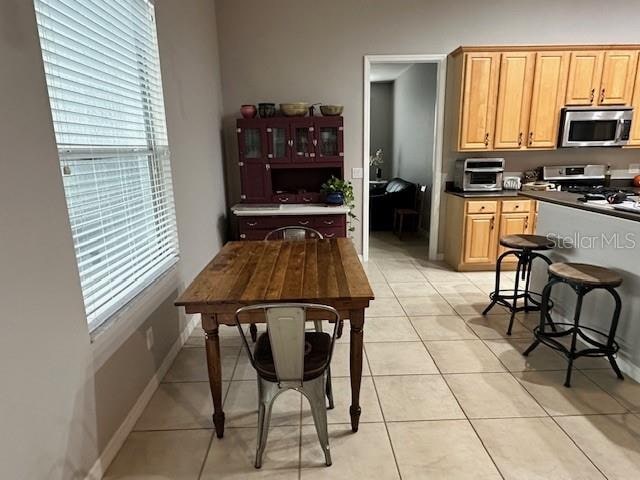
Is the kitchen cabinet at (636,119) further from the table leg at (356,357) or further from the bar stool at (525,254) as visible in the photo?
the table leg at (356,357)

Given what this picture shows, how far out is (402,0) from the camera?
13.6 feet

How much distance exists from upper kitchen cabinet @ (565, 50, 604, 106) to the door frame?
129 cm

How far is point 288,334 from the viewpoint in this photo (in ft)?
4.97

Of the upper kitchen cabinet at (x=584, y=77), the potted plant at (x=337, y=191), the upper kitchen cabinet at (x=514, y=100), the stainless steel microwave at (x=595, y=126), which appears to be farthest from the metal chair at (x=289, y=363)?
the upper kitchen cabinet at (x=584, y=77)

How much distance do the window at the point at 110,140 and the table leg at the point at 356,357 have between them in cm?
118

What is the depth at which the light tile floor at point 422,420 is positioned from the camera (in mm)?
1699

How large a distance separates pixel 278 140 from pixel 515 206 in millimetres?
2680

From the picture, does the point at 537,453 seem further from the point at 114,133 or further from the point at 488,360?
the point at 114,133

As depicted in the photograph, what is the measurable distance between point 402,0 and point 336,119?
156 cm

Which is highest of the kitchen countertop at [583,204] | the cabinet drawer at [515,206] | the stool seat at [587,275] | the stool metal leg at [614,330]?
the kitchen countertop at [583,204]

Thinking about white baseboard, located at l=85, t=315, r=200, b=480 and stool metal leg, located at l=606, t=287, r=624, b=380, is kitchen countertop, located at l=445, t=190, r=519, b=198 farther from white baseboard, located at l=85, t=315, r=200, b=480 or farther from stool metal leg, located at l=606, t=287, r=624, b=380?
white baseboard, located at l=85, t=315, r=200, b=480

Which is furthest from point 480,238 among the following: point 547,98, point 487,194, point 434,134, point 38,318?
point 38,318

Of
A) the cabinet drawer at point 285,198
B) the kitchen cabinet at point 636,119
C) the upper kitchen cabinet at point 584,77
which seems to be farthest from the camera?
the cabinet drawer at point 285,198

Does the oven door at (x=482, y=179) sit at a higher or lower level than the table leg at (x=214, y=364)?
higher
